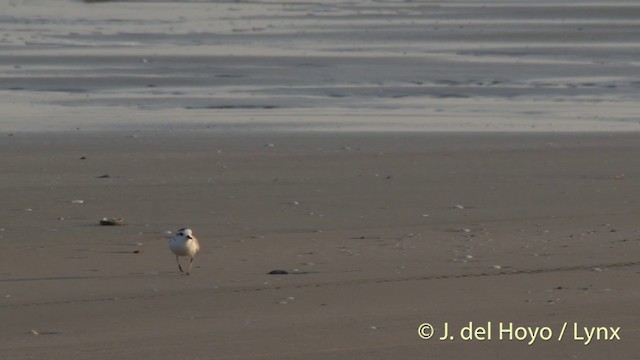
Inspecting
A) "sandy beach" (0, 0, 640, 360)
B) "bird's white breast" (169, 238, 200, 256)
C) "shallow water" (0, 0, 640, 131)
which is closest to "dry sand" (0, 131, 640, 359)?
"sandy beach" (0, 0, 640, 360)

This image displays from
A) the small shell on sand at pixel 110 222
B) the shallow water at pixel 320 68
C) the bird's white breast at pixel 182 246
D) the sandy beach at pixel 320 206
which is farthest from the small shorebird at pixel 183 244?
the shallow water at pixel 320 68

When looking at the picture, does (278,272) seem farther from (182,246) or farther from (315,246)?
(315,246)

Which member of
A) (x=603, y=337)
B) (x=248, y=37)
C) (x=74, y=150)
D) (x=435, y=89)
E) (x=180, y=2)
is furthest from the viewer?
(x=180, y=2)

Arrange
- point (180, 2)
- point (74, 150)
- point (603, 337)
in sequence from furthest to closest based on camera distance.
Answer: point (180, 2)
point (74, 150)
point (603, 337)

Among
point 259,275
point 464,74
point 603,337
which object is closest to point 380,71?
point 464,74

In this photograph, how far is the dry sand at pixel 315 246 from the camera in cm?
640

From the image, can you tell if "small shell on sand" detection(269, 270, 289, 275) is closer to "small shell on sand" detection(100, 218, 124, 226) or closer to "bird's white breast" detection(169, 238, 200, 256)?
"bird's white breast" detection(169, 238, 200, 256)

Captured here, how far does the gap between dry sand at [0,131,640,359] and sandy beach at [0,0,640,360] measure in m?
0.02

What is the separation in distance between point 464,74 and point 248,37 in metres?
7.65

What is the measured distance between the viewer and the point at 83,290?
23.9 ft

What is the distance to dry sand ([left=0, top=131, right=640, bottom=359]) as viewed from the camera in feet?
21.0

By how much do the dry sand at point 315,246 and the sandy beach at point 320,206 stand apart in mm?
22

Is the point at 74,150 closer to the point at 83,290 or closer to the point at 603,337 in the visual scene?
the point at 83,290

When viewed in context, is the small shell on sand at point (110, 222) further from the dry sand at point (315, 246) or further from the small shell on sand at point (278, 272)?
the small shell on sand at point (278, 272)
